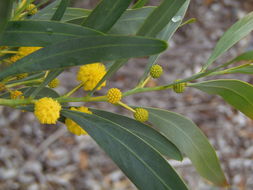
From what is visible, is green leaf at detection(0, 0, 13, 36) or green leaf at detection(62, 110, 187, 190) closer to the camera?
green leaf at detection(0, 0, 13, 36)

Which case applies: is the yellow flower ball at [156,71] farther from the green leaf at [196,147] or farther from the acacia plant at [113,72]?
the green leaf at [196,147]

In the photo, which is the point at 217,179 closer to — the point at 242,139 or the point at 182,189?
the point at 182,189

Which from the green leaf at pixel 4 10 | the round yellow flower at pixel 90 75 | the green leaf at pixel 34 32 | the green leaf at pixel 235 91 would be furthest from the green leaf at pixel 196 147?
the green leaf at pixel 4 10

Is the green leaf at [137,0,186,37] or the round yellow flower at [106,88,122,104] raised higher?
the green leaf at [137,0,186,37]

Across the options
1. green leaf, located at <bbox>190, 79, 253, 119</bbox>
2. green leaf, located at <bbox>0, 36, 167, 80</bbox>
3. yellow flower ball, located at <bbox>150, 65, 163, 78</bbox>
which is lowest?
green leaf, located at <bbox>0, 36, 167, 80</bbox>

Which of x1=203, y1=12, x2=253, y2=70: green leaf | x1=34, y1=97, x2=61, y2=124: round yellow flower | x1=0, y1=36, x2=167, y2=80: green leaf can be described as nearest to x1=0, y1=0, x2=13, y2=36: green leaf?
x1=0, y1=36, x2=167, y2=80: green leaf

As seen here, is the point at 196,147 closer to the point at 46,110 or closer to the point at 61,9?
the point at 46,110

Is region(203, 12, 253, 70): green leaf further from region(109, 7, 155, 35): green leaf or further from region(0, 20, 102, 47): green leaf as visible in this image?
region(0, 20, 102, 47): green leaf

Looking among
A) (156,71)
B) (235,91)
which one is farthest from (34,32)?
(235,91)
